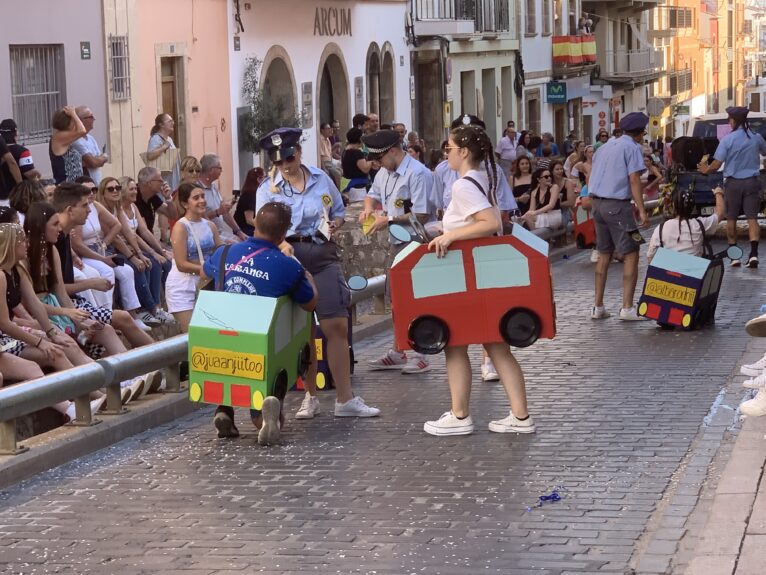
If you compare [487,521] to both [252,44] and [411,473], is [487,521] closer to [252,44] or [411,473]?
[411,473]

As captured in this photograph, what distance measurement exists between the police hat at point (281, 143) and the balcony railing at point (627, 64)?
51.6 metres

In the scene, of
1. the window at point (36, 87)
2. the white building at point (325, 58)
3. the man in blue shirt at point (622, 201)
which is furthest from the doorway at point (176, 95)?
the man in blue shirt at point (622, 201)

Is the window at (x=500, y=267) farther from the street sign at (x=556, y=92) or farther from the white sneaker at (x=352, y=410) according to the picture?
the street sign at (x=556, y=92)

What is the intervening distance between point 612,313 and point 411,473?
666cm

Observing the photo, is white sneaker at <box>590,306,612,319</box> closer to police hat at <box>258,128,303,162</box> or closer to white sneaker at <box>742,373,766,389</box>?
white sneaker at <box>742,373,766,389</box>

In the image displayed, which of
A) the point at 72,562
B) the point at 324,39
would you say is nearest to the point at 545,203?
the point at 324,39

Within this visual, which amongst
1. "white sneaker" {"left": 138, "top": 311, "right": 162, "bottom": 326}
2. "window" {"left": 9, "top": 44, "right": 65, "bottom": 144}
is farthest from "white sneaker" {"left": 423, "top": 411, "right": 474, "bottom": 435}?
"window" {"left": 9, "top": 44, "right": 65, "bottom": 144}

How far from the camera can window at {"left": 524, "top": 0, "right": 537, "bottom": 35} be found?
48.8 m

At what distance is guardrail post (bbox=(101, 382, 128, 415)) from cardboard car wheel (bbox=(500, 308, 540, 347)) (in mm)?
2295

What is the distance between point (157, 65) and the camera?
2227 cm

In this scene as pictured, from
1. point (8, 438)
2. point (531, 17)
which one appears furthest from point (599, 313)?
point (531, 17)

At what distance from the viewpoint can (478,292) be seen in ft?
29.4

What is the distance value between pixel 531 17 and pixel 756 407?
136 ft

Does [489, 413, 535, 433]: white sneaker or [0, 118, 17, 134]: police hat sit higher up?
[0, 118, 17, 134]: police hat
